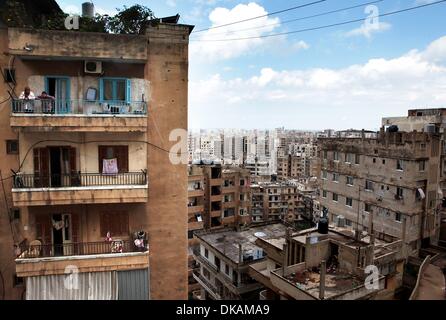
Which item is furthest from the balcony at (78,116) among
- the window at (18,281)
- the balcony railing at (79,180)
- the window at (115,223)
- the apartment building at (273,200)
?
the apartment building at (273,200)

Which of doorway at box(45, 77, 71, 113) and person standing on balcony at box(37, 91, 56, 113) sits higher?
doorway at box(45, 77, 71, 113)

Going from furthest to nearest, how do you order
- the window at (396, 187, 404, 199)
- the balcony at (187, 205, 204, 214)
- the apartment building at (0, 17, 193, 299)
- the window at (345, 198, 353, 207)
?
the balcony at (187, 205, 204, 214), the window at (345, 198, 353, 207), the window at (396, 187, 404, 199), the apartment building at (0, 17, 193, 299)

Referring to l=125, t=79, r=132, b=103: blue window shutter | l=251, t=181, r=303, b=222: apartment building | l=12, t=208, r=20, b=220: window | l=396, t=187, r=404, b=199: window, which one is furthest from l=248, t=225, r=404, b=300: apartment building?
l=251, t=181, r=303, b=222: apartment building

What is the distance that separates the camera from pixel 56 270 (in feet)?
30.1

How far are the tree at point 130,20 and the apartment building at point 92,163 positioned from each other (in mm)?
778

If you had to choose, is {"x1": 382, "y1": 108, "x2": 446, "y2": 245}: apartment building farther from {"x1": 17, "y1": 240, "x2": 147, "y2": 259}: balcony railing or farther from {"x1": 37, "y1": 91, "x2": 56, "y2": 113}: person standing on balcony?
{"x1": 37, "y1": 91, "x2": 56, "y2": 113}: person standing on balcony

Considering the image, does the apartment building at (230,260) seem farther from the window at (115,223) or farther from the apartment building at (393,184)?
the window at (115,223)

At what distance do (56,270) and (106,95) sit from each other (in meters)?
5.27

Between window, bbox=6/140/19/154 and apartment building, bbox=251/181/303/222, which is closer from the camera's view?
window, bbox=6/140/19/154

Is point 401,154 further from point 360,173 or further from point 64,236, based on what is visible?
point 64,236

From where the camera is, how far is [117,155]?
10.1m

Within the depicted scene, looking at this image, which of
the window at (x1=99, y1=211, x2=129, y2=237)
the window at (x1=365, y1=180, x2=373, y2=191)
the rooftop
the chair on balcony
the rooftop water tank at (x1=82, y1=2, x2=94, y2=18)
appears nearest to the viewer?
the chair on balcony

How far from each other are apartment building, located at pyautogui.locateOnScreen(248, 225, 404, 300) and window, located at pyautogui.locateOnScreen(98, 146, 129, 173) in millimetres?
7794

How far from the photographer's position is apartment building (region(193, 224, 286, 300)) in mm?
20203
